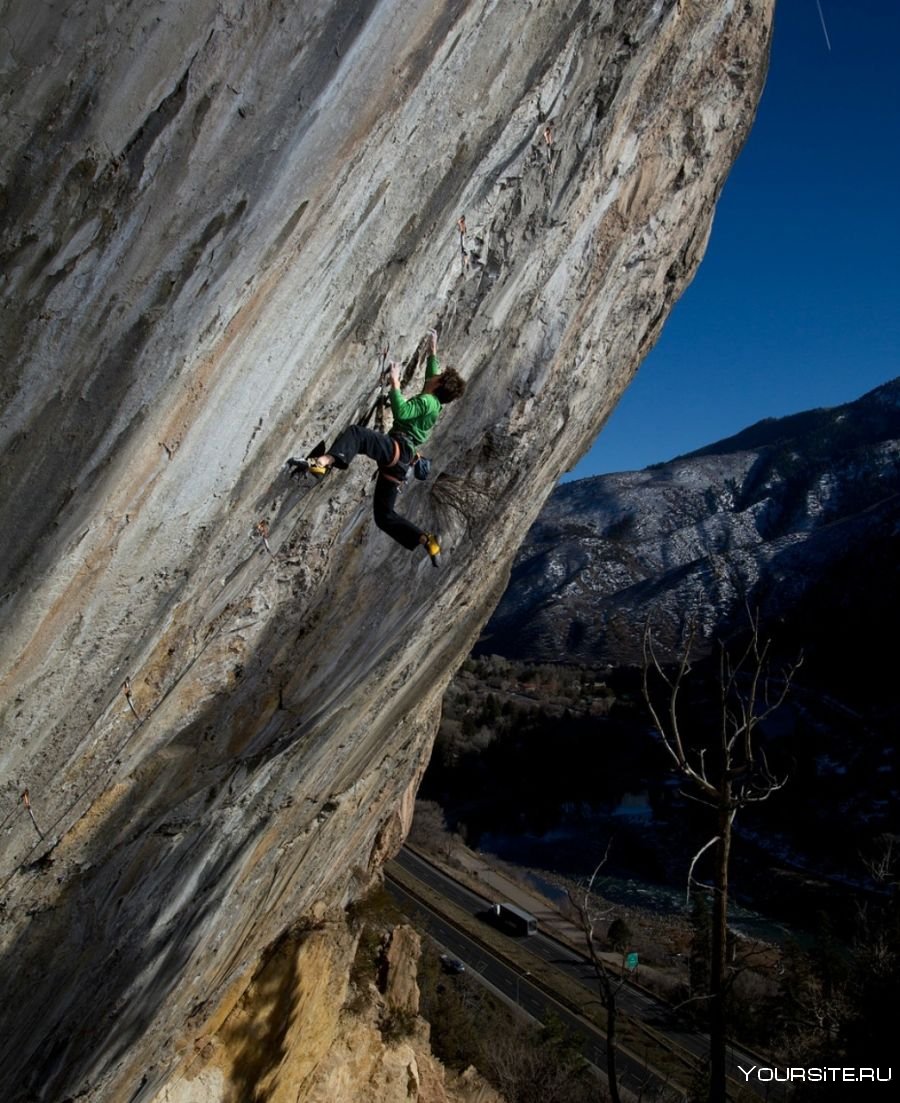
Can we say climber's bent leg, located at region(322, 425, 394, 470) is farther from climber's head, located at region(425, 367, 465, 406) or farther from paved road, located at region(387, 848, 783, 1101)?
paved road, located at region(387, 848, 783, 1101)

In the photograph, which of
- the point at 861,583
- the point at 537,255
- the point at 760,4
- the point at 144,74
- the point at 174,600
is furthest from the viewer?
the point at 861,583

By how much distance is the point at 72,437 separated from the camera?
290 centimetres

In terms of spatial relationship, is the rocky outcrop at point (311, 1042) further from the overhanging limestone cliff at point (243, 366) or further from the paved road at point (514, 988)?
the paved road at point (514, 988)

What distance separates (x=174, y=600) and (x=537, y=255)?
9.80ft

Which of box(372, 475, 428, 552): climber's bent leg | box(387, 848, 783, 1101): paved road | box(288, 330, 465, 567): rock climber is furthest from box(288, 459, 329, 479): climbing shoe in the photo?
box(387, 848, 783, 1101): paved road

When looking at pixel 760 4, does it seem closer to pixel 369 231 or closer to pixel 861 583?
pixel 369 231

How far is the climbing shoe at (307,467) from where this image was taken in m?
3.82

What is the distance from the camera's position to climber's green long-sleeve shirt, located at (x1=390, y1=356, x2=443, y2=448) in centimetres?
425

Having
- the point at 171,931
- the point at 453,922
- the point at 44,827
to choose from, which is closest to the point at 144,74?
the point at 44,827

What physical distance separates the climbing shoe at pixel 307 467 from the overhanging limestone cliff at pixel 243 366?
76 millimetres

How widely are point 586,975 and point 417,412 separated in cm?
2504

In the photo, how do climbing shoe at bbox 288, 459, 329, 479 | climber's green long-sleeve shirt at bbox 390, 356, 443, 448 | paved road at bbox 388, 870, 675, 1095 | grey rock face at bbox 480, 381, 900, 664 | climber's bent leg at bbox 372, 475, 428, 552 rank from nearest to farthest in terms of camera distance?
climbing shoe at bbox 288, 459, 329, 479 < climber's green long-sleeve shirt at bbox 390, 356, 443, 448 < climber's bent leg at bbox 372, 475, 428, 552 < paved road at bbox 388, 870, 675, 1095 < grey rock face at bbox 480, 381, 900, 664

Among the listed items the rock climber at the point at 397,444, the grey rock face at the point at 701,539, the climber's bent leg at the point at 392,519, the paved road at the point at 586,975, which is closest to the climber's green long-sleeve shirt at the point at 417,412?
the rock climber at the point at 397,444

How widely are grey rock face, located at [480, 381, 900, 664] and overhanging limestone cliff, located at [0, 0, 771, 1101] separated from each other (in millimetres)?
56532
